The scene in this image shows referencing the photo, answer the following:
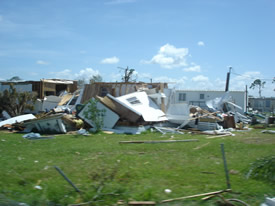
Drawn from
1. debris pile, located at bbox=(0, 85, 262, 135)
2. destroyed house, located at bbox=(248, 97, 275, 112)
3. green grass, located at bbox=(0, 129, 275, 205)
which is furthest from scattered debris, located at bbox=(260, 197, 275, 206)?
destroyed house, located at bbox=(248, 97, 275, 112)

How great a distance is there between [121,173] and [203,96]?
2817 cm

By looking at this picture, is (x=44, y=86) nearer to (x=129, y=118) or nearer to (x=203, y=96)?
(x=129, y=118)

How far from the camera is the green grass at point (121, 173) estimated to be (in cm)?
528

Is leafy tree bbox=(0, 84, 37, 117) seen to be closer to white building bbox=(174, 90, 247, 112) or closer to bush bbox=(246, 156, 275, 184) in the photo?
bush bbox=(246, 156, 275, 184)

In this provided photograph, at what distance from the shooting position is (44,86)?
24.6 metres

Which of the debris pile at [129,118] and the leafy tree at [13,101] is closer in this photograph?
the debris pile at [129,118]

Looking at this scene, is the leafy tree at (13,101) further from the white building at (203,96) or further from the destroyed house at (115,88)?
the white building at (203,96)

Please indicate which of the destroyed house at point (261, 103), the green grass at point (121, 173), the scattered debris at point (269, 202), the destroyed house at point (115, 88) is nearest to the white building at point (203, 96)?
the destroyed house at point (115, 88)

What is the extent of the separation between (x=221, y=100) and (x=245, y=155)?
56.4 feet

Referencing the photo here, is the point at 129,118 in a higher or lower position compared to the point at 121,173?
higher

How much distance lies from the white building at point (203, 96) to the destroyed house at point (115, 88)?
468 inches

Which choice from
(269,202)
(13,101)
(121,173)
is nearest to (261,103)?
(13,101)

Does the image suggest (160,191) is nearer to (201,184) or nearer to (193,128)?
(201,184)

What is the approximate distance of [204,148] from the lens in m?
10.4
